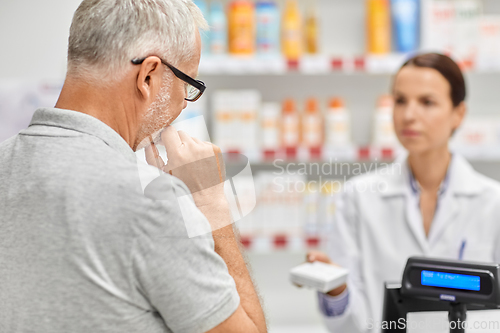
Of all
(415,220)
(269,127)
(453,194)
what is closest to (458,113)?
(453,194)

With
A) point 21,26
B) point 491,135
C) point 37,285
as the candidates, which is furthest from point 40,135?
point 491,135

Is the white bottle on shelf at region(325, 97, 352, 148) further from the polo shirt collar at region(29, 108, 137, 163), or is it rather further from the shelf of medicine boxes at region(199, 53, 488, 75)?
the polo shirt collar at region(29, 108, 137, 163)

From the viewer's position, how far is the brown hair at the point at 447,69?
168cm

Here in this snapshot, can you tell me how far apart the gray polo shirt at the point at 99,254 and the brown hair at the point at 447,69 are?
1.31 meters

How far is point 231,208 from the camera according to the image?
78cm

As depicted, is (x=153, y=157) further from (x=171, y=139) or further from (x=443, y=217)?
(x=443, y=217)

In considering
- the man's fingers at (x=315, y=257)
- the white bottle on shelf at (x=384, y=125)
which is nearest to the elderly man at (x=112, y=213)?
the man's fingers at (x=315, y=257)

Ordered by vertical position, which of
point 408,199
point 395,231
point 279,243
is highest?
point 408,199

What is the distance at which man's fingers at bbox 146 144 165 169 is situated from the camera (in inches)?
30.9

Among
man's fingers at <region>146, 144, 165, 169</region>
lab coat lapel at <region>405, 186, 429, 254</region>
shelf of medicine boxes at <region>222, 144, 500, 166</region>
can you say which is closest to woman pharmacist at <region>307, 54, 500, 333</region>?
lab coat lapel at <region>405, 186, 429, 254</region>

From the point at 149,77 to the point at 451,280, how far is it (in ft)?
2.18

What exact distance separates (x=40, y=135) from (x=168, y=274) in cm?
31

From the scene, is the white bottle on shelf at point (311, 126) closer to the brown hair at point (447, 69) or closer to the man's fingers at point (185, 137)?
the brown hair at point (447, 69)

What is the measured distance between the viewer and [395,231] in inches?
68.6
